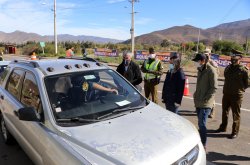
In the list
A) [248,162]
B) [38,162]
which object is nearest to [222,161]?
[248,162]

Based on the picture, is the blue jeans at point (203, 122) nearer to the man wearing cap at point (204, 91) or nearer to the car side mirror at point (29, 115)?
the man wearing cap at point (204, 91)

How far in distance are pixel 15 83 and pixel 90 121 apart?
2.30 meters

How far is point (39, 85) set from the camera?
4.28 m

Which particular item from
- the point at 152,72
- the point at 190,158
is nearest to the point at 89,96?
the point at 190,158

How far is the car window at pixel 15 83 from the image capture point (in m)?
5.25

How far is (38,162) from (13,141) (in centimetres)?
230

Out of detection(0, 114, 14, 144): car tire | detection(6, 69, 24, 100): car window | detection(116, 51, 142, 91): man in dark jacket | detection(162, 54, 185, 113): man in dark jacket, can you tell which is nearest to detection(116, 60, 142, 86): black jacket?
detection(116, 51, 142, 91): man in dark jacket

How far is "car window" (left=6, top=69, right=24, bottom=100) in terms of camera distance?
5254 mm

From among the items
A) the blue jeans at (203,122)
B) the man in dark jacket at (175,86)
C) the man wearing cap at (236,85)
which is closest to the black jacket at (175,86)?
the man in dark jacket at (175,86)

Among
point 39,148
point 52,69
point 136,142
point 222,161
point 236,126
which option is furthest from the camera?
point 236,126

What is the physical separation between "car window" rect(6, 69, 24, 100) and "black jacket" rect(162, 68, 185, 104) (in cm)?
273

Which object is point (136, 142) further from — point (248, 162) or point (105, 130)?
point (248, 162)

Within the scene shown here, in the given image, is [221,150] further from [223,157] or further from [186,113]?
[186,113]

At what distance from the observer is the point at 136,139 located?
337 centimetres
